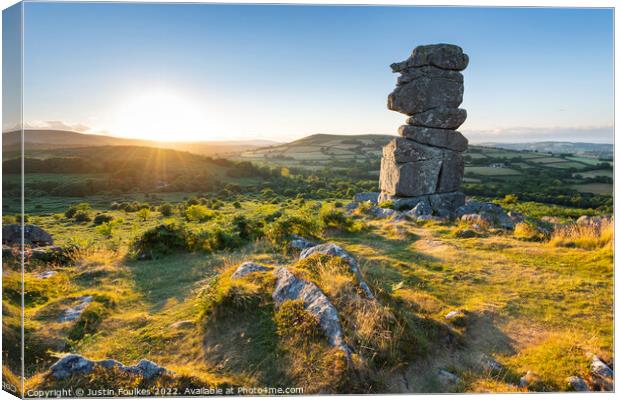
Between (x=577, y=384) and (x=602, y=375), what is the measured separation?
45 centimetres

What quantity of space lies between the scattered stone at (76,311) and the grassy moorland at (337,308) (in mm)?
107

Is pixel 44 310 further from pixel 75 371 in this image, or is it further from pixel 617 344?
pixel 617 344

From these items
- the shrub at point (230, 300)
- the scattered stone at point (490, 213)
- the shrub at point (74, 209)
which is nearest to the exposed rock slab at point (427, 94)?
the scattered stone at point (490, 213)

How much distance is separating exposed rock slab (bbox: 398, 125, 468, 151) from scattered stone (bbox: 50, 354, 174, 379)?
1914cm

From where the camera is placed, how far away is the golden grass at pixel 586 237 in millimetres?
10873

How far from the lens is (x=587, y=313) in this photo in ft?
23.6

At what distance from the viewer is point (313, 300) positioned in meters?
5.98

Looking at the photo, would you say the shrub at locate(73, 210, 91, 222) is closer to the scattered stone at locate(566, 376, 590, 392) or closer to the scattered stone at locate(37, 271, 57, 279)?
the scattered stone at locate(37, 271, 57, 279)

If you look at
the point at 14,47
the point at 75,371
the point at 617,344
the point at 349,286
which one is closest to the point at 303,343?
the point at 349,286

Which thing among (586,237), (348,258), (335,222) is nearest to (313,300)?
(348,258)

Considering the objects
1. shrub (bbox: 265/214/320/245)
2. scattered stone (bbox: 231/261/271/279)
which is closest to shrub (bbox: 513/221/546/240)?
shrub (bbox: 265/214/320/245)

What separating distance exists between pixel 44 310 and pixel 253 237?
708 cm

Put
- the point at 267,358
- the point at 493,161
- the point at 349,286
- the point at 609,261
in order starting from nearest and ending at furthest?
the point at 267,358 → the point at 349,286 → the point at 609,261 → the point at 493,161

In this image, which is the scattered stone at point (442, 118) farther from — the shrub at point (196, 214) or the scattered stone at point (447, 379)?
the scattered stone at point (447, 379)
